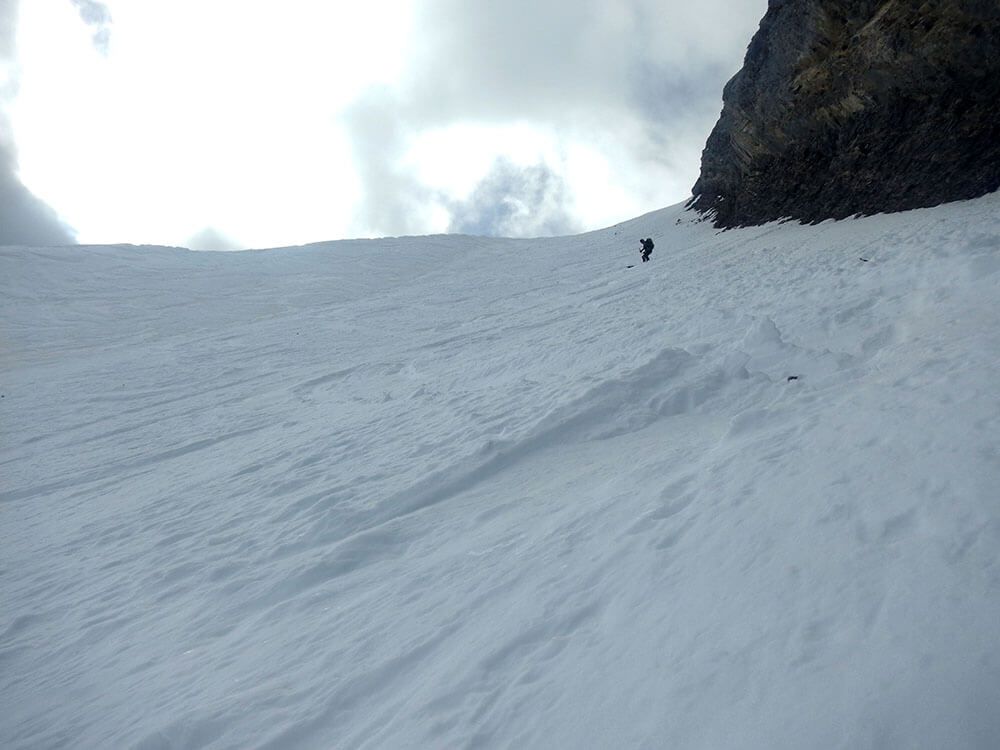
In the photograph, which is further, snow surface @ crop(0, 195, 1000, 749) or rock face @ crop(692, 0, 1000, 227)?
rock face @ crop(692, 0, 1000, 227)

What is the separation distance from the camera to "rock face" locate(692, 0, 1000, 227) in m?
11.0

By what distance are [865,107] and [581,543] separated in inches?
620

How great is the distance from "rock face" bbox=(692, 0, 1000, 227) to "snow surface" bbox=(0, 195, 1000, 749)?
208 centimetres

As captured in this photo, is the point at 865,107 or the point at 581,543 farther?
the point at 865,107

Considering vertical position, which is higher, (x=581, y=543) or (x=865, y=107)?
(x=865, y=107)

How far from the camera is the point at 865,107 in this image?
47.9 feet

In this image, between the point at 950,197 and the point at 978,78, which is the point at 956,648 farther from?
the point at 978,78

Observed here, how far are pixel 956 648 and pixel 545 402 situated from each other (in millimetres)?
5109

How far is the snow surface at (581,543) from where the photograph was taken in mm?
2203

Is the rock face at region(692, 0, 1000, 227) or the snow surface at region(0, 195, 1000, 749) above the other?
the rock face at region(692, 0, 1000, 227)

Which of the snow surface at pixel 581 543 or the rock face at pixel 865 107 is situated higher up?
the rock face at pixel 865 107

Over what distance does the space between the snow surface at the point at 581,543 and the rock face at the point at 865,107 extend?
2.08 meters

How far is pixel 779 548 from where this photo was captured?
2.80 m

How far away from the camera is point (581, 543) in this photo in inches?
143
